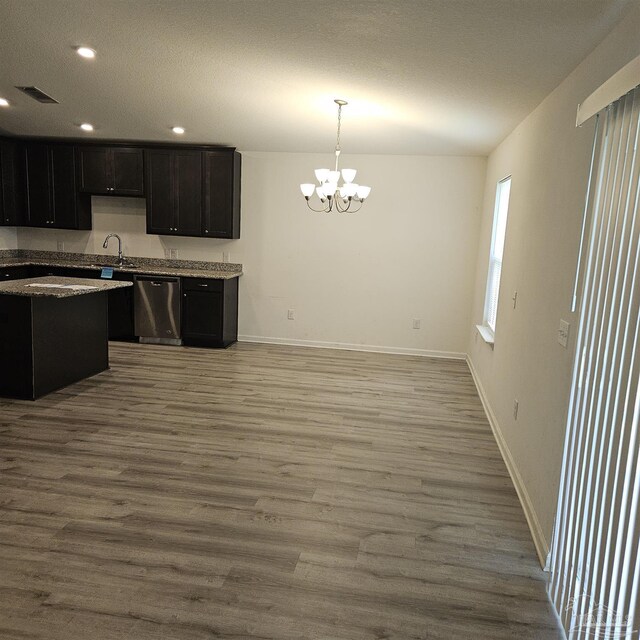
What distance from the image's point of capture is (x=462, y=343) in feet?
22.7

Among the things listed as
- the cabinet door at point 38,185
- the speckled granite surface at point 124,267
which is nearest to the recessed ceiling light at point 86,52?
the speckled granite surface at point 124,267

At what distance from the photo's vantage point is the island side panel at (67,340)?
459 cm

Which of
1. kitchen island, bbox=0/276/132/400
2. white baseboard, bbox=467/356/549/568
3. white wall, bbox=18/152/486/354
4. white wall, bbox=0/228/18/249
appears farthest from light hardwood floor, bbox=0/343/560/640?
white wall, bbox=0/228/18/249

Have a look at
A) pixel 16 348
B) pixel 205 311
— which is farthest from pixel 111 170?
pixel 16 348

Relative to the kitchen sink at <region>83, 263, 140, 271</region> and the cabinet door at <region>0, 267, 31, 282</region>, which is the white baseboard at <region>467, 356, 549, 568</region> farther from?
the cabinet door at <region>0, 267, 31, 282</region>

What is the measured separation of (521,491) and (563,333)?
114cm

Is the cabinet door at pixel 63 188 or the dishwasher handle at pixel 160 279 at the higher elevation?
the cabinet door at pixel 63 188

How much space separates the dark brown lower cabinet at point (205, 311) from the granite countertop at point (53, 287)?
1475mm

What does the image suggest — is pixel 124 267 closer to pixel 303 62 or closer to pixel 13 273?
pixel 13 273

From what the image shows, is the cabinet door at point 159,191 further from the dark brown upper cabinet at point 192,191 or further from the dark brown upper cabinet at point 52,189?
the dark brown upper cabinet at point 52,189

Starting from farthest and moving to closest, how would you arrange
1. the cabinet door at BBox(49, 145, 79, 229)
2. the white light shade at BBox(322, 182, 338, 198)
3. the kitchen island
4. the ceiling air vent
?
the cabinet door at BBox(49, 145, 79, 229) → the ceiling air vent → the white light shade at BBox(322, 182, 338, 198) → the kitchen island

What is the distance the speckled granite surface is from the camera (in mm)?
6809

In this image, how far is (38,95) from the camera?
510cm

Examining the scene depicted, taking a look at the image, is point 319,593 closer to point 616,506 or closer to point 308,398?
point 616,506
